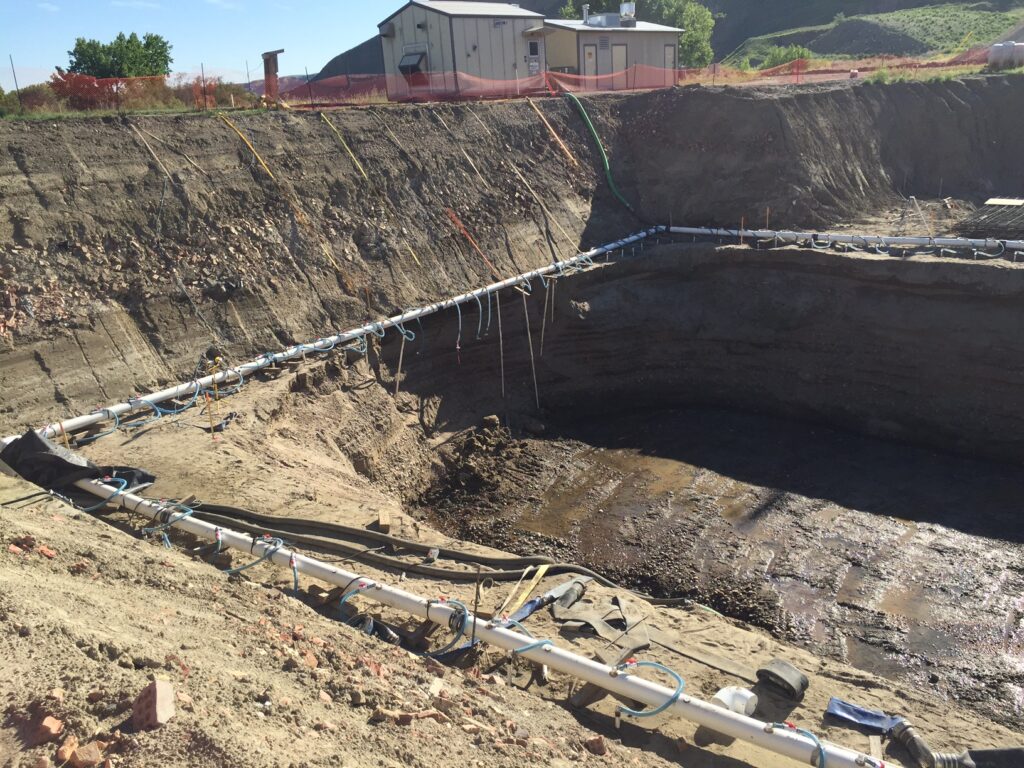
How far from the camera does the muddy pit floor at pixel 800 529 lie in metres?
9.53

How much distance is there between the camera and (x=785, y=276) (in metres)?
16.0

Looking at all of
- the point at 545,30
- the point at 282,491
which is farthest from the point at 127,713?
the point at 545,30

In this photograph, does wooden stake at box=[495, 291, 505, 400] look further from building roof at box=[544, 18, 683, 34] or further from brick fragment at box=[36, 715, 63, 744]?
building roof at box=[544, 18, 683, 34]

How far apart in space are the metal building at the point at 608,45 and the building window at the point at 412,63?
14.3ft

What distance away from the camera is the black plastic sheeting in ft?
27.1

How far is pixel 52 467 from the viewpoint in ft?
27.2

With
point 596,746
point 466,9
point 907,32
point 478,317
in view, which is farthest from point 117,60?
point 907,32

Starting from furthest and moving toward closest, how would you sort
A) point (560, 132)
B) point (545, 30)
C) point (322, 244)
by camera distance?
point (545, 30) → point (560, 132) → point (322, 244)

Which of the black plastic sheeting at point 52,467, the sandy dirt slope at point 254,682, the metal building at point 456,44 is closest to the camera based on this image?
the sandy dirt slope at point 254,682

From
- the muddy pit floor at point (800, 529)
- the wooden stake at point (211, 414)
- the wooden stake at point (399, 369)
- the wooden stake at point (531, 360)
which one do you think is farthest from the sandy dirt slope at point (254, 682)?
the wooden stake at point (531, 360)

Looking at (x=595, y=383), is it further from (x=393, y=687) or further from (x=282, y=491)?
(x=393, y=687)

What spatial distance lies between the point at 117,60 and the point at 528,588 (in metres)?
19.0

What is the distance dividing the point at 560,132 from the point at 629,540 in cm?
1165

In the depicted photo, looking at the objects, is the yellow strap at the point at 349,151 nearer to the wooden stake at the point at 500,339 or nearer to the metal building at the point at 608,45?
the wooden stake at the point at 500,339
